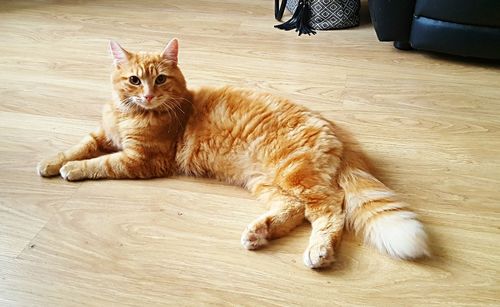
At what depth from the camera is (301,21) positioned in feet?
8.61

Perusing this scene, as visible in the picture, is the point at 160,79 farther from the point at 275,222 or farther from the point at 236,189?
the point at 275,222

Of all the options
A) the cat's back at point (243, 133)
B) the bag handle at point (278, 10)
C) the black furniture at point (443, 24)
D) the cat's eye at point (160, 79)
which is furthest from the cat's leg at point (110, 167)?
the bag handle at point (278, 10)

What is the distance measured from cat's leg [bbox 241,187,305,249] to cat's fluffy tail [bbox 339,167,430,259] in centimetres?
16

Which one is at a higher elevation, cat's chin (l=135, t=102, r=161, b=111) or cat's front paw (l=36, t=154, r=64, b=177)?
cat's chin (l=135, t=102, r=161, b=111)

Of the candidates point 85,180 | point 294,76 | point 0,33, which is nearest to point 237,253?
point 85,180

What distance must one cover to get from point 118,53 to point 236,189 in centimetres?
61

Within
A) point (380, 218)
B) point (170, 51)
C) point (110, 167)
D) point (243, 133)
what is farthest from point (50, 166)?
point (380, 218)

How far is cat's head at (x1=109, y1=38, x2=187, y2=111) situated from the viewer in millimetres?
Answer: 1479

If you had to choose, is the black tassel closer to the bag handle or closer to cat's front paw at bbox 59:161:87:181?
the bag handle

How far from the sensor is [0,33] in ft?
8.57

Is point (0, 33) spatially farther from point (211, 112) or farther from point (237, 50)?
point (211, 112)

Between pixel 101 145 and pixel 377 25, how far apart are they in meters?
1.52

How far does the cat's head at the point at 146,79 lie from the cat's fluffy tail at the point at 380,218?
65cm

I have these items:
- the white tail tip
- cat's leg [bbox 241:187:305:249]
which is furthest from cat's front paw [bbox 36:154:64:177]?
the white tail tip
